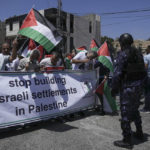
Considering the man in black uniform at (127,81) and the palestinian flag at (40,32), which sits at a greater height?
the palestinian flag at (40,32)

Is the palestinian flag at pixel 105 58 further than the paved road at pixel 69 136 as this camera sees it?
Yes

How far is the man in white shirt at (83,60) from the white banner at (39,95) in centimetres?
31

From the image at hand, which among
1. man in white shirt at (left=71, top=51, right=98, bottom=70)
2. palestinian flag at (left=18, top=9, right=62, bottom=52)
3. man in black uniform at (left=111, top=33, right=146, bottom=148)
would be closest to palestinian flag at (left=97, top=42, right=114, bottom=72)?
man in white shirt at (left=71, top=51, right=98, bottom=70)

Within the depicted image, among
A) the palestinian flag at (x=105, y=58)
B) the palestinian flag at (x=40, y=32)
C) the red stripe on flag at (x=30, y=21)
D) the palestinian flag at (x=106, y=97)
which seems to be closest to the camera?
the palestinian flag at (x=40, y=32)

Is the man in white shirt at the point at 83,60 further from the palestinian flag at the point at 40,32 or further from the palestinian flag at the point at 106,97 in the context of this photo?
the palestinian flag at the point at 40,32

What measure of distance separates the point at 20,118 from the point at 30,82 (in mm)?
779

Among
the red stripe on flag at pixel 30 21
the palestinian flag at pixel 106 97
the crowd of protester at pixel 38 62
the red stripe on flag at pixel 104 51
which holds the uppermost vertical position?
the red stripe on flag at pixel 30 21

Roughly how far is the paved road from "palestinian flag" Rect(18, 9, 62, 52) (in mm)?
1802

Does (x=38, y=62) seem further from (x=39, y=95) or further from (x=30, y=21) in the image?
(x=39, y=95)

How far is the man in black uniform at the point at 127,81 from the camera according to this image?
3.63 meters

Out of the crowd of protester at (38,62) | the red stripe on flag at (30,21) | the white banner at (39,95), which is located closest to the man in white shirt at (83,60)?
the crowd of protester at (38,62)

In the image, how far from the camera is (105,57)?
21.0 feet

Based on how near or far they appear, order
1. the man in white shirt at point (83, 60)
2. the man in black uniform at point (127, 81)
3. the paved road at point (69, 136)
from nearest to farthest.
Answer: the man in black uniform at point (127, 81), the paved road at point (69, 136), the man in white shirt at point (83, 60)

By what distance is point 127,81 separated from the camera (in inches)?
148
